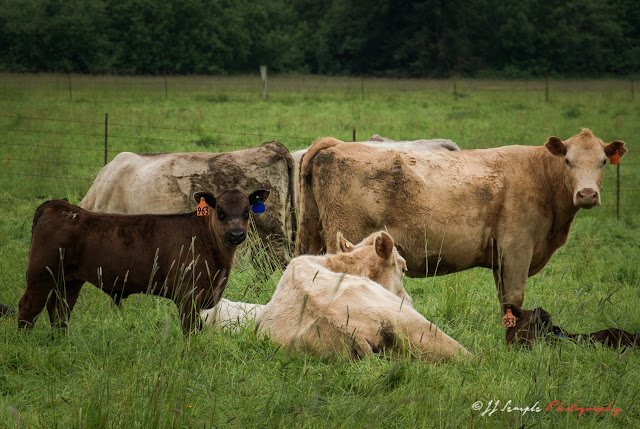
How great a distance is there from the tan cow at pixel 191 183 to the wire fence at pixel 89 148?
13.3ft

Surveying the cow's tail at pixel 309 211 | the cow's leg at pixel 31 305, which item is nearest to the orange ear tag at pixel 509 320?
the cow's tail at pixel 309 211

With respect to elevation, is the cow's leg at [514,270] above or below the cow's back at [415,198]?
below

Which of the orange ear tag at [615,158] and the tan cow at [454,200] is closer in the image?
the tan cow at [454,200]

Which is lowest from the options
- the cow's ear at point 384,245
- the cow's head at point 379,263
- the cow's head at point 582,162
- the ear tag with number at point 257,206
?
the cow's head at point 379,263

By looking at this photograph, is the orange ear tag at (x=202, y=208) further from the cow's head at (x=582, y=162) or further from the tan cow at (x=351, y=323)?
the cow's head at (x=582, y=162)

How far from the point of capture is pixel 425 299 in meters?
6.41

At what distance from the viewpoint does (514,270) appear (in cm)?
594

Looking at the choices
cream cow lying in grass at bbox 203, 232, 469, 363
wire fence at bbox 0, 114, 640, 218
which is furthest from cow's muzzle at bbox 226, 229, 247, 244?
wire fence at bbox 0, 114, 640, 218

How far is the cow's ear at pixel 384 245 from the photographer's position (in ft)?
14.1

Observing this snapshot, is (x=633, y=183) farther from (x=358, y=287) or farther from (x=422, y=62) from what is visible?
(x=422, y=62)

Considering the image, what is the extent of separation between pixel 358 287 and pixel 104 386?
64.1 inches

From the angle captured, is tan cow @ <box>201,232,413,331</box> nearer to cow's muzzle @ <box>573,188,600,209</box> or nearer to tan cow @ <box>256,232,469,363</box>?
tan cow @ <box>256,232,469,363</box>

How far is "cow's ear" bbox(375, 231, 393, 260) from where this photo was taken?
4.30 meters

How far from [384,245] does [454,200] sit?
5.64ft
